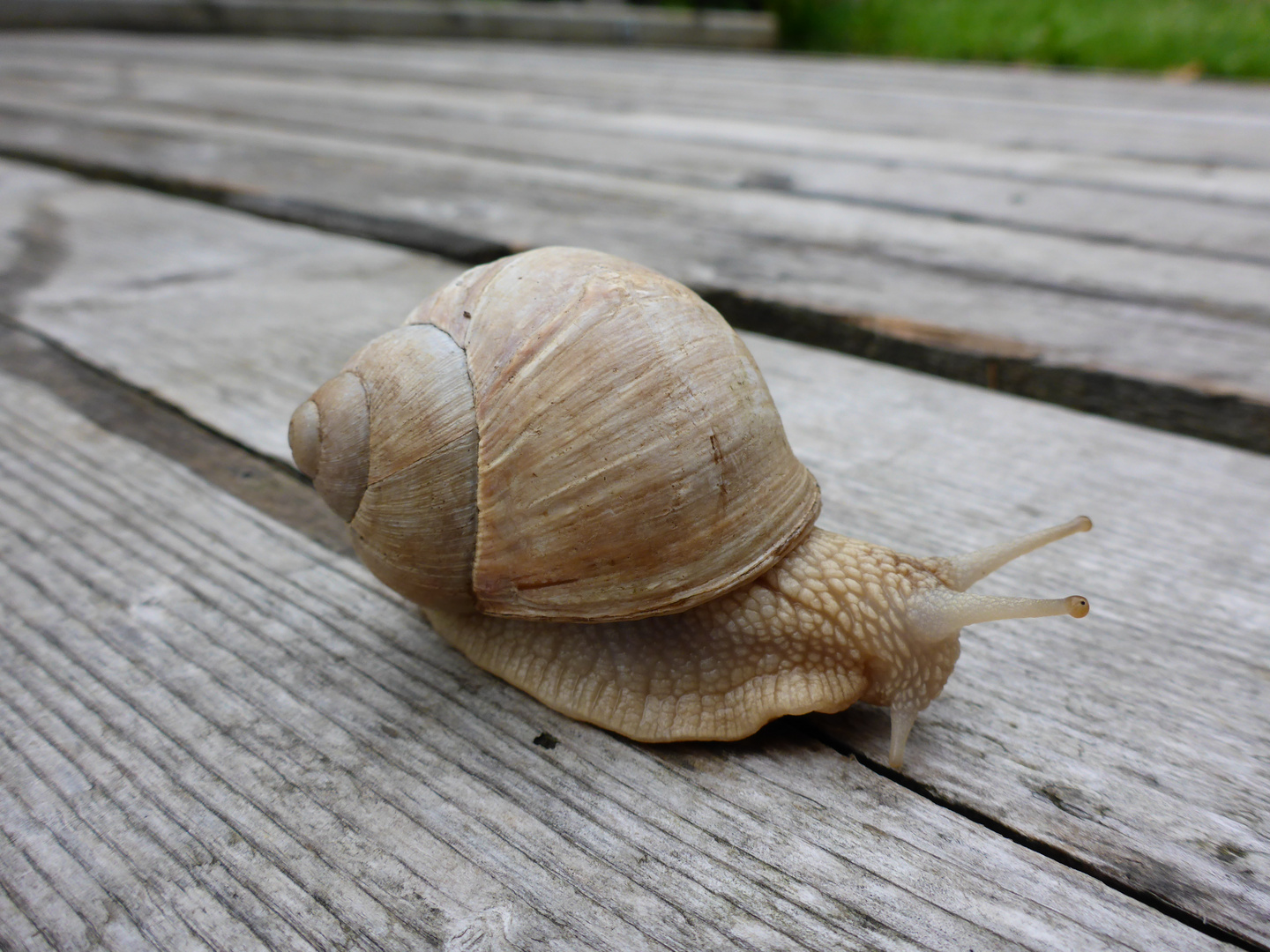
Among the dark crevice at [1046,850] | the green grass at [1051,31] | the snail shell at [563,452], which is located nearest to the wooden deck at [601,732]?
the dark crevice at [1046,850]

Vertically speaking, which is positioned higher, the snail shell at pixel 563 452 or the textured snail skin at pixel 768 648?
the snail shell at pixel 563 452

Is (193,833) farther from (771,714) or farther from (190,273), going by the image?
(190,273)

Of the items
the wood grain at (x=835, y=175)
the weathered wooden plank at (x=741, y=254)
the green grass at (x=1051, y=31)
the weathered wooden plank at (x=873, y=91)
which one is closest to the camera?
the weathered wooden plank at (x=741, y=254)

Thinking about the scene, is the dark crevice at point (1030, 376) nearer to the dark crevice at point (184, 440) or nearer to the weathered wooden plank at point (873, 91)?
the dark crevice at point (184, 440)

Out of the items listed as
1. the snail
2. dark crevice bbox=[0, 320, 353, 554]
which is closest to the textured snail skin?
the snail

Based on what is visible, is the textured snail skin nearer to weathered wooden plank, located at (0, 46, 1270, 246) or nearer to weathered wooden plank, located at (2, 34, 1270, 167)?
weathered wooden plank, located at (0, 46, 1270, 246)

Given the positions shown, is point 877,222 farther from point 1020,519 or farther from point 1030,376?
point 1020,519

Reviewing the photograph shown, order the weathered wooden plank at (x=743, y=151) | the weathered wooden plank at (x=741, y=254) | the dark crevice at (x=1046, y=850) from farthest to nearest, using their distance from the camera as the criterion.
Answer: the weathered wooden plank at (x=743, y=151) → the weathered wooden plank at (x=741, y=254) → the dark crevice at (x=1046, y=850)
